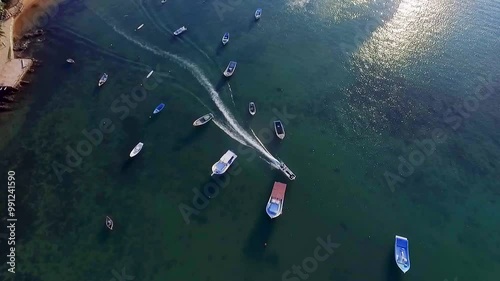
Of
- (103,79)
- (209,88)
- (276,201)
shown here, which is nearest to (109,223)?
(276,201)

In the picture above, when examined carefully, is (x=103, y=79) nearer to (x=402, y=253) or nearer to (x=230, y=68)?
(x=230, y=68)

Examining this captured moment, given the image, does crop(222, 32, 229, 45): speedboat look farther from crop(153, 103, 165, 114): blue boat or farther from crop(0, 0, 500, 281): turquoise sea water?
crop(153, 103, 165, 114): blue boat

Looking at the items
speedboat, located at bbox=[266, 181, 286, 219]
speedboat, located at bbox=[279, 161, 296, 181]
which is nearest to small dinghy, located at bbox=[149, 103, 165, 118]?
speedboat, located at bbox=[279, 161, 296, 181]

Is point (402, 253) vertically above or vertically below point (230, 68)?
below

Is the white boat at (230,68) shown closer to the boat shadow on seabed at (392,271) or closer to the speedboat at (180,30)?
the speedboat at (180,30)

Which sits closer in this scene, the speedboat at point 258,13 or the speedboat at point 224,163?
the speedboat at point 224,163

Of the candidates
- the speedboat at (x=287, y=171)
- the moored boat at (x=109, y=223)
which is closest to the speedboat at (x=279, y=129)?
the speedboat at (x=287, y=171)
